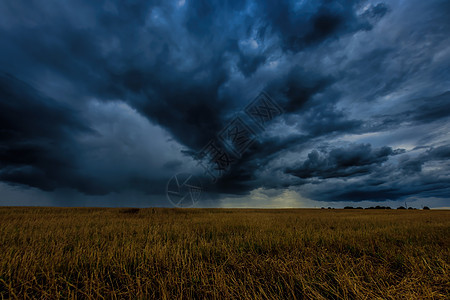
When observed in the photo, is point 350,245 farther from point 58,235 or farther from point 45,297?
point 58,235

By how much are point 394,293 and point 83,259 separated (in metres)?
7.39

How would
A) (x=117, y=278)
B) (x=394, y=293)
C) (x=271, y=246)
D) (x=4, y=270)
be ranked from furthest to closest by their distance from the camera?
(x=271, y=246) < (x=4, y=270) < (x=117, y=278) < (x=394, y=293)

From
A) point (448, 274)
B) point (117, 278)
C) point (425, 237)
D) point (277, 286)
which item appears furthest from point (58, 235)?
point (425, 237)

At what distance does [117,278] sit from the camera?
4617 millimetres

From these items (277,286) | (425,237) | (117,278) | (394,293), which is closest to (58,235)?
(117,278)

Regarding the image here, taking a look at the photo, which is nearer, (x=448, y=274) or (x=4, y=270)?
(x=448, y=274)

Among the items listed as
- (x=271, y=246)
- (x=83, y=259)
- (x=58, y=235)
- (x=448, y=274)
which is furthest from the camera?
(x=58, y=235)

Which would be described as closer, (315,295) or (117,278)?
(315,295)

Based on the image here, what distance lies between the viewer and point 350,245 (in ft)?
27.3

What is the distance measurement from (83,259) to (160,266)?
8.57ft

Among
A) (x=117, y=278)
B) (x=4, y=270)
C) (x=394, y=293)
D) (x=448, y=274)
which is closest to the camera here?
(x=394, y=293)

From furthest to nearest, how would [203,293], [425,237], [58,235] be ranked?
[425,237] → [58,235] → [203,293]

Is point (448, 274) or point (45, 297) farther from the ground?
point (448, 274)

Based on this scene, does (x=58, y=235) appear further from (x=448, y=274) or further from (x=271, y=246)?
(x=448, y=274)
